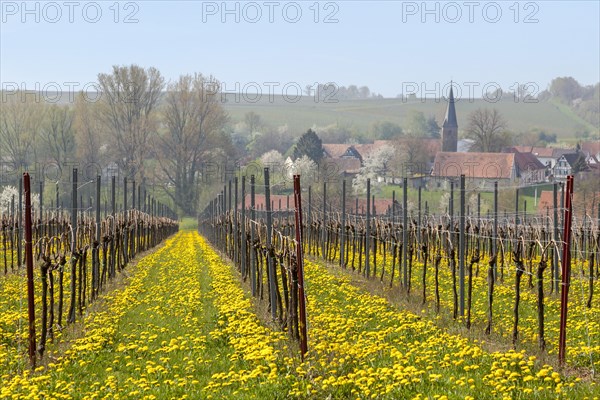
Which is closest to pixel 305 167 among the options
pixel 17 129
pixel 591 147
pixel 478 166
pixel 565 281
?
pixel 478 166

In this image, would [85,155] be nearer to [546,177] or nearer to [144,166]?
[144,166]

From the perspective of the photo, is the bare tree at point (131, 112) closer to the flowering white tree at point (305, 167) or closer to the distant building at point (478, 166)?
the flowering white tree at point (305, 167)

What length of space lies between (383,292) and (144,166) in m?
85.5

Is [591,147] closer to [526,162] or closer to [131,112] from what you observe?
[526,162]

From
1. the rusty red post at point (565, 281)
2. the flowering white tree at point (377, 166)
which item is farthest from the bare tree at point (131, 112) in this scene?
the rusty red post at point (565, 281)

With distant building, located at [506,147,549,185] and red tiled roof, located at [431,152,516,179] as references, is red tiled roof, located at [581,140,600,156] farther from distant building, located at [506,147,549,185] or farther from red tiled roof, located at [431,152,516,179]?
red tiled roof, located at [431,152,516,179]

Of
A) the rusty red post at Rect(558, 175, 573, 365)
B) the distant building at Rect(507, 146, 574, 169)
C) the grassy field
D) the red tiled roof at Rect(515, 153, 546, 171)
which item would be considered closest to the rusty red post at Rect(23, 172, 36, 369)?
the grassy field

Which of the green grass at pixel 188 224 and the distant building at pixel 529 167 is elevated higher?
the distant building at pixel 529 167

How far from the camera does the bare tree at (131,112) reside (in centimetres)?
10056

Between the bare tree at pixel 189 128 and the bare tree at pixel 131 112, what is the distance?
3295 millimetres

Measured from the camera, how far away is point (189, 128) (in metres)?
106

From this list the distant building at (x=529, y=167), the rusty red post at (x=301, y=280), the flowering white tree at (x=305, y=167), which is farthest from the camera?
the distant building at (x=529, y=167)

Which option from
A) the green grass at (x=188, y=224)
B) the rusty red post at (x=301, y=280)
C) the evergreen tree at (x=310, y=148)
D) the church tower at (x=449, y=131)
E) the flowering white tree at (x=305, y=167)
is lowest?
the green grass at (x=188, y=224)

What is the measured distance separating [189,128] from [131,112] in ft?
25.8
